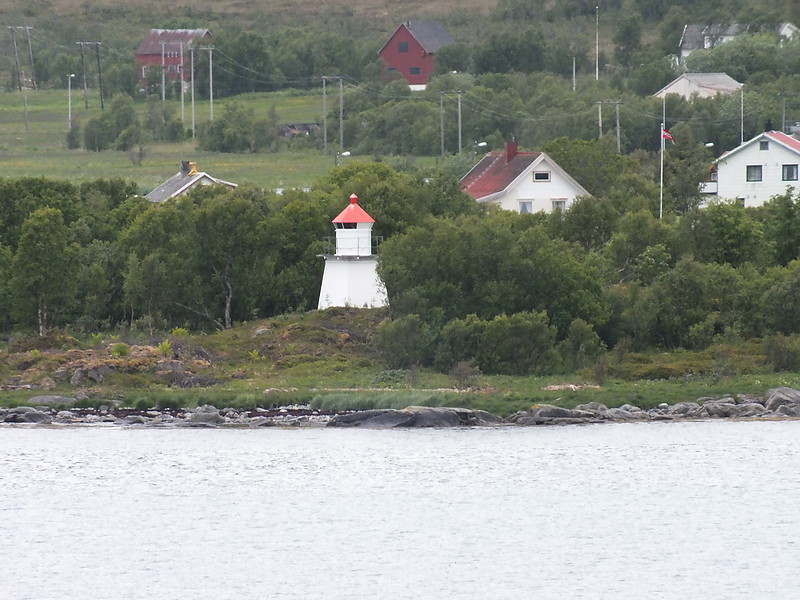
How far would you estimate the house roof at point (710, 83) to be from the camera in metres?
98.0

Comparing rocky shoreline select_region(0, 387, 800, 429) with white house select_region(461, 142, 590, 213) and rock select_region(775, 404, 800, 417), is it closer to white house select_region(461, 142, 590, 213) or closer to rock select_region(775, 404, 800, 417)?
rock select_region(775, 404, 800, 417)

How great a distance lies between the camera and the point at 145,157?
83938mm

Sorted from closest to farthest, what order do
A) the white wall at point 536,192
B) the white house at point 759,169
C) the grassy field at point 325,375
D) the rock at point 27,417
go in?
the rock at point 27,417 → the grassy field at point 325,375 → the white wall at point 536,192 → the white house at point 759,169

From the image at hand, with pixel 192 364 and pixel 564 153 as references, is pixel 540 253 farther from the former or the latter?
pixel 564 153

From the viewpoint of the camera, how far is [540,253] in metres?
48.0

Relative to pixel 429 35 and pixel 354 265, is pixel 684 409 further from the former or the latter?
pixel 429 35

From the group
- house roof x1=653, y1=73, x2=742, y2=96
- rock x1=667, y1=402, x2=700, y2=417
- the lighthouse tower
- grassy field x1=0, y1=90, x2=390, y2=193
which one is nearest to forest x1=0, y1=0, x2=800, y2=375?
the lighthouse tower

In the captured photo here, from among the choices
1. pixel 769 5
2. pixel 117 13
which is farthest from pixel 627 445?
pixel 117 13

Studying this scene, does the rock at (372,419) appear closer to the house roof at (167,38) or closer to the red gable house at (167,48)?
the red gable house at (167,48)

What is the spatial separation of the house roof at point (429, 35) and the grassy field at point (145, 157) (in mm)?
11369

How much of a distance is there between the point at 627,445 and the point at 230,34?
264 feet

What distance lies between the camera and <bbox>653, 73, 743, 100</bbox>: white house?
97.8 m

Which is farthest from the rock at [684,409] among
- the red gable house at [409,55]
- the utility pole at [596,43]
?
the red gable house at [409,55]

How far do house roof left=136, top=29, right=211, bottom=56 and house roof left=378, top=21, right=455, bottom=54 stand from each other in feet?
42.0
